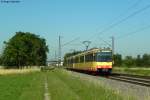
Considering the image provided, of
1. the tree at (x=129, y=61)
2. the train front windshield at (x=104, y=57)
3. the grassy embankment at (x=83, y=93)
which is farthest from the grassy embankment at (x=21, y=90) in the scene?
the tree at (x=129, y=61)

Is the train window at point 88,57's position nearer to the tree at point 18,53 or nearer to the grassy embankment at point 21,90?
the grassy embankment at point 21,90

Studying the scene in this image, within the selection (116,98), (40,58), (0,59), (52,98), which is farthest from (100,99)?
(40,58)

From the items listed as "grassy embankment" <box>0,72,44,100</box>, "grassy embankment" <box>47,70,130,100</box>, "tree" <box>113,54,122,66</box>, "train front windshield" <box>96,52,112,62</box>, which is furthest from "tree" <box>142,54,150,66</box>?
"grassy embankment" <box>47,70,130,100</box>

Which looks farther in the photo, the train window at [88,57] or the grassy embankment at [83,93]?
the train window at [88,57]

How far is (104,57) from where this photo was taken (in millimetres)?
58125

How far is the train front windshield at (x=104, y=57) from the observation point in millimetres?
57594

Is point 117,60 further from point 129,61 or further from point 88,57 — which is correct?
point 88,57

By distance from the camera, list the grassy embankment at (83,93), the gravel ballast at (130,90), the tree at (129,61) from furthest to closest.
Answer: the tree at (129,61), the gravel ballast at (130,90), the grassy embankment at (83,93)

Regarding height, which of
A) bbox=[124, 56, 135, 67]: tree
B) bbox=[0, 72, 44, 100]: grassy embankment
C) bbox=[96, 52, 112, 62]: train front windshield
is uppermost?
bbox=[124, 56, 135, 67]: tree

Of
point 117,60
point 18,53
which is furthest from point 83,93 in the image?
point 117,60

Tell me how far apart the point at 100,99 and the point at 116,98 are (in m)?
0.66

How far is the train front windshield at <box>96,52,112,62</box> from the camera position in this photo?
57594 millimetres

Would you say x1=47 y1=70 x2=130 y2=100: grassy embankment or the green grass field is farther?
the green grass field

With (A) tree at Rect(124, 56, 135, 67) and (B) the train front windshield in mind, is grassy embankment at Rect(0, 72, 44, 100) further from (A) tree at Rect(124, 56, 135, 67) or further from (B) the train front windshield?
(A) tree at Rect(124, 56, 135, 67)
